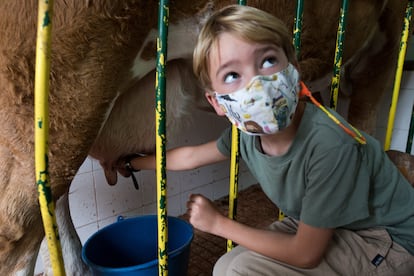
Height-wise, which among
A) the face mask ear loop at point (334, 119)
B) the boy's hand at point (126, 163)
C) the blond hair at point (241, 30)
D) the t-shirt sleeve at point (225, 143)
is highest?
the blond hair at point (241, 30)

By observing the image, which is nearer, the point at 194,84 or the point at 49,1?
the point at 49,1

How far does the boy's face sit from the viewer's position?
0.69 m

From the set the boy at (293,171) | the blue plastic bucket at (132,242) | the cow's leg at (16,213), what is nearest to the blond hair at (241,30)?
the boy at (293,171)

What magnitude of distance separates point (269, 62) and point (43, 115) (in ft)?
1.32

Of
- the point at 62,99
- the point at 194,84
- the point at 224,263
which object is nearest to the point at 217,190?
the point at 194,84

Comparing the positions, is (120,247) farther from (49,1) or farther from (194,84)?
(49,1)

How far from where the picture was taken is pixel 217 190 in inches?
86.4

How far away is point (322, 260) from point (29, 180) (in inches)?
27.1

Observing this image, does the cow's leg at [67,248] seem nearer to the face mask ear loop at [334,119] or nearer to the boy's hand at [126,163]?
the boy's hand at [126,163]

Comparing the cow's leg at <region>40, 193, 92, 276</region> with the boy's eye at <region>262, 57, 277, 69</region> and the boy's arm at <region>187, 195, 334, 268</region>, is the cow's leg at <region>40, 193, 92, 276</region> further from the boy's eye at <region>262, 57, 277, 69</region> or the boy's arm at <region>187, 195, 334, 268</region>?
the boy's eye at <region>262, 57, 277, 69</region>

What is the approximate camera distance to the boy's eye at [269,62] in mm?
698

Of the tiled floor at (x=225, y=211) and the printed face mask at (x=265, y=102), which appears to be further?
the tiled floor at (x=225, y=211)

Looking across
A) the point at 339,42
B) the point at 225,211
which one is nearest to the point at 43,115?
the point at 339,42

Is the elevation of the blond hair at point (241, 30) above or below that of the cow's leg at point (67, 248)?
above
